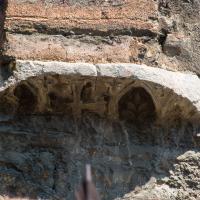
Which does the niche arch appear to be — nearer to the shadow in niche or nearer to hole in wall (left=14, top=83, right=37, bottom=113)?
the shadow in niche

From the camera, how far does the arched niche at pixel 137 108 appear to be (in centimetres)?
235

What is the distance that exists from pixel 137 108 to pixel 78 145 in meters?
0.28

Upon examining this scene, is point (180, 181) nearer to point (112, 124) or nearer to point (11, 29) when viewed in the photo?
point (112, 124)

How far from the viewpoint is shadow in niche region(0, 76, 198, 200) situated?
7.52 feet

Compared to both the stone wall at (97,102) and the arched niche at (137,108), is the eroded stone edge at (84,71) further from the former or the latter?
the arched niche at (137,108)

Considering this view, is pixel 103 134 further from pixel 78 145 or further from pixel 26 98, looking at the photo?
pixel 26 98

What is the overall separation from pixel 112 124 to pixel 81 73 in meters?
0.31

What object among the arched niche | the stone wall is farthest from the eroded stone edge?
the arched niche

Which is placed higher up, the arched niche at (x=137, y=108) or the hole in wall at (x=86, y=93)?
the hole in wall at (x=86, y=93)

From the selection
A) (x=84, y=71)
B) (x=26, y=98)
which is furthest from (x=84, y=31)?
(x=26, y=98)

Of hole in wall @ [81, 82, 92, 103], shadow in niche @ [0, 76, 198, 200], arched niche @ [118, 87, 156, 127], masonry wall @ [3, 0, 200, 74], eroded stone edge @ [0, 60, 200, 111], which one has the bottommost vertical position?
shadow in niche @ [0, 76, 198, 200]

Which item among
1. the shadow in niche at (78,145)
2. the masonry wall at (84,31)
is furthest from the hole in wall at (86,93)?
the masonry wall at (84,31)

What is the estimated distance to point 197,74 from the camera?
243cm

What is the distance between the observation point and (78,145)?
2.35m
